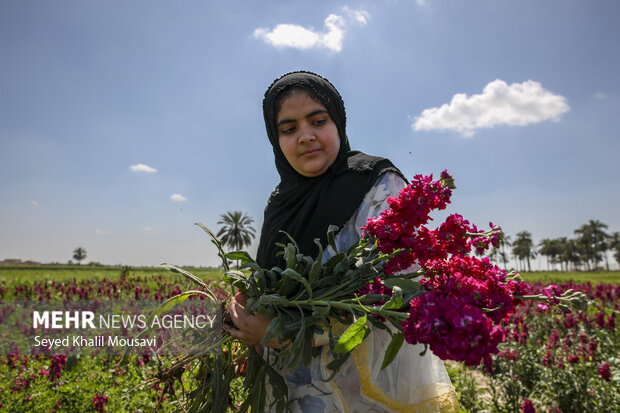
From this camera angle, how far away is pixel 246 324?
3.98 feet

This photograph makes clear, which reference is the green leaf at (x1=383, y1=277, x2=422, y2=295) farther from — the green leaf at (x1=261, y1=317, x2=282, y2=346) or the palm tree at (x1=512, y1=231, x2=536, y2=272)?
the palm tree at (x1=512, y1=231, x2=536, y2=272)

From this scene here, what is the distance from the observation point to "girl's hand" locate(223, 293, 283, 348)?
119 cm

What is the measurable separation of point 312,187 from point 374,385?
83 cm

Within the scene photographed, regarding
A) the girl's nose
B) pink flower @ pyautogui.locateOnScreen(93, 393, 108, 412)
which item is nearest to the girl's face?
the girl's nose

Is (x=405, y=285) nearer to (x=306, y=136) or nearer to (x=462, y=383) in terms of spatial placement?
(x=306, y=136)

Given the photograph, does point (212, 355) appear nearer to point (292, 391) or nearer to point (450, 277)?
point (292, 391)

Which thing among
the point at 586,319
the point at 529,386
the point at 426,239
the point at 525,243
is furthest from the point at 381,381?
the point at 525,243

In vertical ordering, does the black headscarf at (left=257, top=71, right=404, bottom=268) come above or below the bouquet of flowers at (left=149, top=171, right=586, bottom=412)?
above

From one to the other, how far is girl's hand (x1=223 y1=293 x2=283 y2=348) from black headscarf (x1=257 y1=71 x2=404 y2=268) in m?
0.31

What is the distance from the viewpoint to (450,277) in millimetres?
941

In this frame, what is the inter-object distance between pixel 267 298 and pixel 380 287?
1.06ft

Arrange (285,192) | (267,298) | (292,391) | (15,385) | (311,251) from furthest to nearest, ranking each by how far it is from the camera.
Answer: (15,385)
(285,192)
(311,251)
(292,391)
(267,298)

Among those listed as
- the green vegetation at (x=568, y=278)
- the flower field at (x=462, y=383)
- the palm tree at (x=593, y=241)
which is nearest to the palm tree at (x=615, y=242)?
the palm tree at (x=593, y=241)

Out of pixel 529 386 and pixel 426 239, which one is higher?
pixel 426 239
